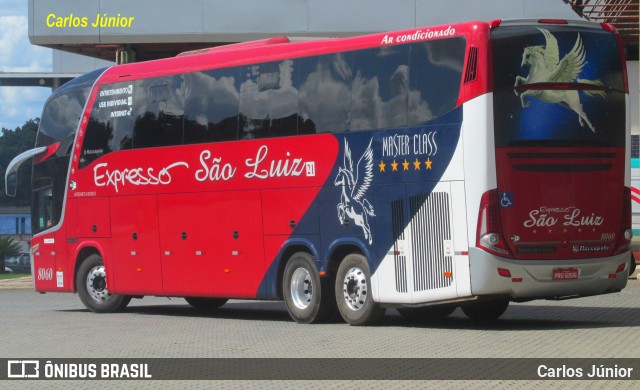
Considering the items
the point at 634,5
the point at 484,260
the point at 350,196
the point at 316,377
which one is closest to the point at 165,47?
the point at 634,5

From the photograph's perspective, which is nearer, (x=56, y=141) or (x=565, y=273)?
(x=565, y=273)

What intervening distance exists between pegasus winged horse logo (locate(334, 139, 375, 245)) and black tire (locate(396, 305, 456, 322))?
81.8 inches

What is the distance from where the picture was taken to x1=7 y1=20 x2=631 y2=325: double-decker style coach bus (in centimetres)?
1641

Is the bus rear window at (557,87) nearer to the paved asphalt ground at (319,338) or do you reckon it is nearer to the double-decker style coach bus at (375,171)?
the double-decker style coach bus at (375,171)

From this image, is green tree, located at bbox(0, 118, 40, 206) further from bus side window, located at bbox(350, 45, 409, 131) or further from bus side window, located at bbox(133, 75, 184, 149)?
bus side window, located at bbox(350, 45, 409, 131)

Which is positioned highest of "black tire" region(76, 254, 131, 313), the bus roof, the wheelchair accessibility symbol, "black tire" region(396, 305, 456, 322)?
the bus roof

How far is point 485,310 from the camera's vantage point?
1928cm

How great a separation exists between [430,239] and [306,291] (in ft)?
9.29

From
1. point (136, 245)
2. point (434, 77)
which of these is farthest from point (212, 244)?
point (434, 77)

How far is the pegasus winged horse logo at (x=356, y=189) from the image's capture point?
17.8 meters

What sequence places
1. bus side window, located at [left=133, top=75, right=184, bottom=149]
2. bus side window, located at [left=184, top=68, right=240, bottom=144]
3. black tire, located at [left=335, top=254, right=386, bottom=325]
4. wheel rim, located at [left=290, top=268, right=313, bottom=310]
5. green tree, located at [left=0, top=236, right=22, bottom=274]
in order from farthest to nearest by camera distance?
green tree, located at [left=0, top=236, right=22, bottom=274]
bus side window, located at [left=133, top=75, right=184, bottom=149]
bus side window, located at [left=184, top=68, right=240, bottom=144]
wheel rim, located at [left=290, top=268, right=313, bottom=310]
black tire, located at [left=335, top=254, right=386, bottom=325]

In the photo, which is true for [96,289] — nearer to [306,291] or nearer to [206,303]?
[206,303]

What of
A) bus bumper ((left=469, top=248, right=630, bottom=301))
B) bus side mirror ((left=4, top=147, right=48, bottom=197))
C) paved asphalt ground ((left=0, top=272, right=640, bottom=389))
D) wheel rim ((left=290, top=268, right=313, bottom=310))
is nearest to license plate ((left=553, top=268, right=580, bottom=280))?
bus bumper ((left=469, top=248, right=630, bottom=301))

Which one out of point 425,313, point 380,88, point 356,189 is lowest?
point 425,313
